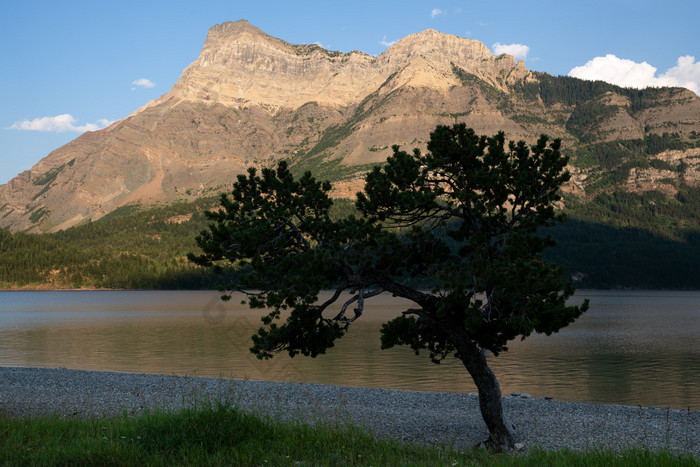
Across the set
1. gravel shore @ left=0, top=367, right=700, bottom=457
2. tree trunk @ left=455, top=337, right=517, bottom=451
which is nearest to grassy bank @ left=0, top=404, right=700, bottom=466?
gravel shore @ left=0, top=367, right=700, bottom=457

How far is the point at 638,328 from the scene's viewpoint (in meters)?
93.9

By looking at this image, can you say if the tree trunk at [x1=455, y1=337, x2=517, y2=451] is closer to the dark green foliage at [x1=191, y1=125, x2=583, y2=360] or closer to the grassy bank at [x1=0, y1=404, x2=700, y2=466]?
the dark green foliage at [x1=191, y1=125, x2=583, y2=360]

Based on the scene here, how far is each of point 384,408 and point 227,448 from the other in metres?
18.9

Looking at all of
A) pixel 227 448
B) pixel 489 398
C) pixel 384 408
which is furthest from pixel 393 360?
pixel 227 448

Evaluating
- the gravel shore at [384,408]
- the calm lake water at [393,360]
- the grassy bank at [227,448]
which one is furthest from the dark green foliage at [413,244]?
the calm lake water at [393,360]

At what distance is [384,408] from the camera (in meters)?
30.3

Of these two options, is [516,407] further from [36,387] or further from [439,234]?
[36,387]

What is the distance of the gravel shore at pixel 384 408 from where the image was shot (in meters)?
22.0

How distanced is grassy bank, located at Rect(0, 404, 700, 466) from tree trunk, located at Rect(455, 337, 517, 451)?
478cm

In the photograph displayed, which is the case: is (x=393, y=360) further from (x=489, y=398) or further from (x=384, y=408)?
(x=489, y=398)

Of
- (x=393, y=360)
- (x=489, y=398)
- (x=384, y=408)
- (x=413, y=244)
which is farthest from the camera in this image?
(x=393, y=360)

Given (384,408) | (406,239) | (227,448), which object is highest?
(406,239)

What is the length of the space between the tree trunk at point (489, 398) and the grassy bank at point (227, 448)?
15.7ft

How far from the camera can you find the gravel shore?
22.0 m
